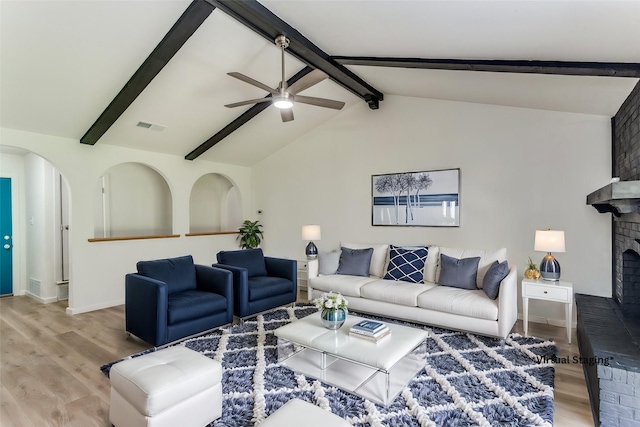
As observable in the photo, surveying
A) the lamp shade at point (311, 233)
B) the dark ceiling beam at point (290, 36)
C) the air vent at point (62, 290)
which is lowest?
the air vent at point (62, 290)

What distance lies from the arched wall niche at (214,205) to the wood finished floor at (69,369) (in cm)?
295

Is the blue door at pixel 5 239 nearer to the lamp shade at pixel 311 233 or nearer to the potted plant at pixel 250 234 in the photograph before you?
the potted plant at pixel 250 234

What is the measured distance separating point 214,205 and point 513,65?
6.31 m

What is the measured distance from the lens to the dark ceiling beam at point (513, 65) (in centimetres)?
243

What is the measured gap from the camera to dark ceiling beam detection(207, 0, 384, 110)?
2.82 meters

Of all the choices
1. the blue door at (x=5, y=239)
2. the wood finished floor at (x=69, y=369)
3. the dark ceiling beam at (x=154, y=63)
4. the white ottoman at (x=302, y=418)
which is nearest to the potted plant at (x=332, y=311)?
the white ottoman at (x=302, y=418)

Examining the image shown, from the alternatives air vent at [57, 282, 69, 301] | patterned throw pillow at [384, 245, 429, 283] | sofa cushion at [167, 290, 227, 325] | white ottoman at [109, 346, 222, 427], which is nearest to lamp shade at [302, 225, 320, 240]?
patterned throw pillow at [384, 245, 429, 283]

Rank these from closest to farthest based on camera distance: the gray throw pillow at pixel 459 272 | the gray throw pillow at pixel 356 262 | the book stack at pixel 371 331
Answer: the book stack at pixel 371 331
the gray throw pillow at pixel 459 272
the gray throw pillow at pixel 356 262

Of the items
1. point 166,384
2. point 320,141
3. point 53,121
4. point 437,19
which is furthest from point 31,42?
point 320,141

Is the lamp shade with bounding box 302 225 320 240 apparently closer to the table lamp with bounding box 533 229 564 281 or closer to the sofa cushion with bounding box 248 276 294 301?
the sofa cushion with bounding box 248 276 294 301

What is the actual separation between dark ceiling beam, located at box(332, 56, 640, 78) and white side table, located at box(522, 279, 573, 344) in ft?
6.58

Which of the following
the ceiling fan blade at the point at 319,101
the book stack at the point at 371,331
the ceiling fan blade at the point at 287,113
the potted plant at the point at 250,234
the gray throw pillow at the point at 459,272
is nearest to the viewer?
the book stack at the point at 371,331

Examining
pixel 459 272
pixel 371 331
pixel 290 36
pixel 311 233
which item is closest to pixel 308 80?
pixel 290 36

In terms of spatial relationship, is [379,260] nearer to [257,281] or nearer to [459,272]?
[459,272]
